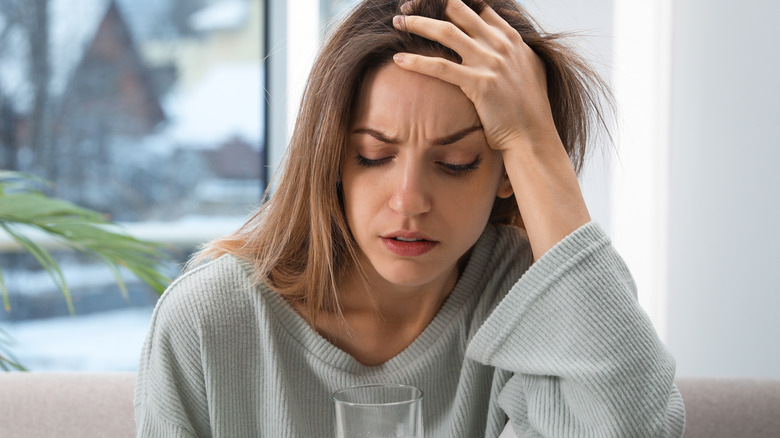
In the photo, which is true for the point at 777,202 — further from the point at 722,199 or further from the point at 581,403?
the point at 581,403

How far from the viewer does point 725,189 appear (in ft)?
7.13

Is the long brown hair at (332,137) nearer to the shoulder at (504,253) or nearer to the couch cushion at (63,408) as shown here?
the shoulder at (504,253)

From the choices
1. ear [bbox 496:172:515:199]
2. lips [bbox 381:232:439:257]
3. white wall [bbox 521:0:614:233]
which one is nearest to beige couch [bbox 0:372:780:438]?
ear [bbox 496:172:515:199]

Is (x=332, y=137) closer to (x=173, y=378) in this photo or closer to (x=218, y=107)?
(x=173, y=378)

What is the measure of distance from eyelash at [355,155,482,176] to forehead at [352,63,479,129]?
0.18ft

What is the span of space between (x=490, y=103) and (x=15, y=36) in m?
2.38

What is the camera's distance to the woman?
41.5 inches

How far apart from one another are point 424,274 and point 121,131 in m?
2.13

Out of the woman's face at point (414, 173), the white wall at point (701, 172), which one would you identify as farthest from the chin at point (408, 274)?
the white wall at point (701, 172)

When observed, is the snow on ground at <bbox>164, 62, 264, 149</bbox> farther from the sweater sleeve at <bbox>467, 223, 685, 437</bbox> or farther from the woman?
the sweater sleeve at <bbox>467, 223, 685, 437</bbox>

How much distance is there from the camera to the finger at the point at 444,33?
1053 millimetres

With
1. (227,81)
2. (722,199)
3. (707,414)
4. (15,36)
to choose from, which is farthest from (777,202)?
(15,36)

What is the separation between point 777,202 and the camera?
1993 millimetres

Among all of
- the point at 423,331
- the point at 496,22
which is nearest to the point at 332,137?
the point at 496,22
